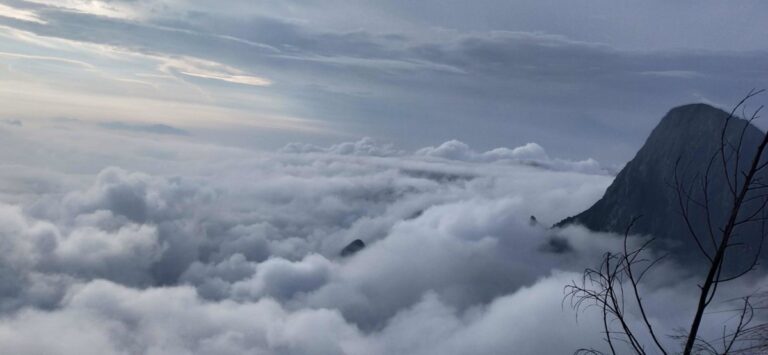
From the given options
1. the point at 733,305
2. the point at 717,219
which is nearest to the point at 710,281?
the point at 733,305

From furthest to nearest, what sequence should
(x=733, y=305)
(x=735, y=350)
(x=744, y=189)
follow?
(x=733, y=305)
(x=735, y=350)
(x=744, y=189)

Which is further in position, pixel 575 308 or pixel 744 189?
pixel 575 308

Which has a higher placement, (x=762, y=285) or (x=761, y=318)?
(x=762, y=285)

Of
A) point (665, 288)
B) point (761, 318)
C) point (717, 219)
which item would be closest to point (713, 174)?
point (717, 219)

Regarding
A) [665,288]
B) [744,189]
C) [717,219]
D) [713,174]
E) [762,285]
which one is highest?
[744,189]

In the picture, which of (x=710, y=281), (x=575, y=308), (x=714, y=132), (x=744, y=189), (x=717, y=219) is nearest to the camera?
(x=744, y=189)

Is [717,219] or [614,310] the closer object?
[614,310]

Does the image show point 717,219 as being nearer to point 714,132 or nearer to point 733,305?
point 714,132

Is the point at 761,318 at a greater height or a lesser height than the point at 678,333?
greater

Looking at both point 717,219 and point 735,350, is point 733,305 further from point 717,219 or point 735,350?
point 717,219
